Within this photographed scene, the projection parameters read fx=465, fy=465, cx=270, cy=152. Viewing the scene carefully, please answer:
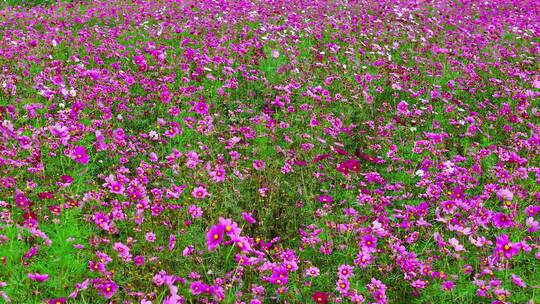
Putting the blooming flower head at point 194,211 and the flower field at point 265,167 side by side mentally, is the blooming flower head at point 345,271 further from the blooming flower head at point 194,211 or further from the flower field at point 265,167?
the blooming flower head at point 194,211

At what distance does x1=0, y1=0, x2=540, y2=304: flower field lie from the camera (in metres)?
2.90

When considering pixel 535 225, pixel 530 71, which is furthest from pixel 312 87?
pixel 530 71

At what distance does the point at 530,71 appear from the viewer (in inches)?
276

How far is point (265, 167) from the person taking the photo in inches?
167

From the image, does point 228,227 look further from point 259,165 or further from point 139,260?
point 259,165

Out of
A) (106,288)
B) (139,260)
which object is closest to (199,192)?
(139,260)

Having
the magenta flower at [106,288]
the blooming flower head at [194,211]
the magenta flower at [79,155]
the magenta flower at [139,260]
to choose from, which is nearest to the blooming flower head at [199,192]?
the blooming flower head at [194,211]

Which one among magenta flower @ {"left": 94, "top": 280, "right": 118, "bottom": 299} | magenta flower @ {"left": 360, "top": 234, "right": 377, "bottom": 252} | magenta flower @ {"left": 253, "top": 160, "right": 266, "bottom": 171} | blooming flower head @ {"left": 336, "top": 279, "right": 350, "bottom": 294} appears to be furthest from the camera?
magenta flower @ {"left": 253, "top": 160, "right": 266, "bottom": 171}

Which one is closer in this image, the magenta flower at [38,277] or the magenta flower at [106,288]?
the magenta flower at [38,277]

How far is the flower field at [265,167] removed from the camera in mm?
2902

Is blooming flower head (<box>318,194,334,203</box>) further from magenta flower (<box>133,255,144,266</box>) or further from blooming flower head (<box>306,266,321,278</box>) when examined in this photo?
magenta flower (<box>133,255,144,266</box>)

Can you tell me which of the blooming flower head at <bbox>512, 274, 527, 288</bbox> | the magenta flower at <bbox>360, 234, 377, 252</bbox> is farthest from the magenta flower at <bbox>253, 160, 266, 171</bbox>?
the blooming flower head at <bbox>512, 274, 527, 288</bbox>

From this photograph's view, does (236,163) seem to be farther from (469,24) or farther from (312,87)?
(469,24)

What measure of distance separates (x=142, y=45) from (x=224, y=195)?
4265 millimetres
